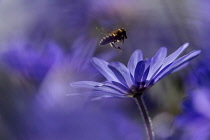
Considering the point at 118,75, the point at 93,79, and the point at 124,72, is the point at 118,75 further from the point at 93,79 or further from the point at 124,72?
the point at 93,79

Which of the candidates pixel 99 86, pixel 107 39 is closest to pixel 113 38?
pixel 107 39

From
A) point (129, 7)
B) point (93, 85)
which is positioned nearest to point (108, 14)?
point (129, 7)

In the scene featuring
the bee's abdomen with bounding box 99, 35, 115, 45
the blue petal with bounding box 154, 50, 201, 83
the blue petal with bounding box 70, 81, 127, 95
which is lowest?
the blue petal with bounding box 154, 50, 201, 83

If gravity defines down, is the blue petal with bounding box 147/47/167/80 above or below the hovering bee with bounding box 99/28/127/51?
below

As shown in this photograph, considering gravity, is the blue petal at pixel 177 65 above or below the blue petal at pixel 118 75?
below

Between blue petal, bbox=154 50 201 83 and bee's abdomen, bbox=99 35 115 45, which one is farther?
bee's abdomen, bbox=99 35 115 45

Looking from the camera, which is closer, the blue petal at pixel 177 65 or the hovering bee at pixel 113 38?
the blue petal at pixel 177 65

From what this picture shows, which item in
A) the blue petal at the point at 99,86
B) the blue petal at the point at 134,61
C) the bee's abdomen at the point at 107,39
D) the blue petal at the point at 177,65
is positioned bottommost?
the blue petal at the point at 177,65
